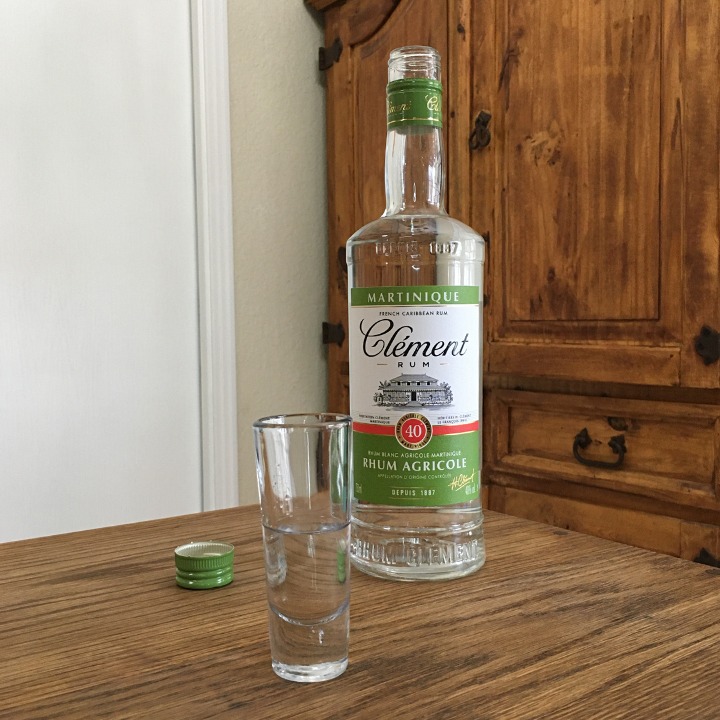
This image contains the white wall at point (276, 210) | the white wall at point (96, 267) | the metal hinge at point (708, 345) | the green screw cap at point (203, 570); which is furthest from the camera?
the white wall at point (276, 210)

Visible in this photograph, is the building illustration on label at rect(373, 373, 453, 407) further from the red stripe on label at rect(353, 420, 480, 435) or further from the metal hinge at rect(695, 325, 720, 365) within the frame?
the metal hinge at rect(695, 325, 720, 365)

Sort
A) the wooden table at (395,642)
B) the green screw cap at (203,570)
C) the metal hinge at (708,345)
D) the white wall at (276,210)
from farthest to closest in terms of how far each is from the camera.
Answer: the white wall at (276,210) → the metal hinge at (708,345) → the green screw cap at (203,570) → the wooden table at (395,642)

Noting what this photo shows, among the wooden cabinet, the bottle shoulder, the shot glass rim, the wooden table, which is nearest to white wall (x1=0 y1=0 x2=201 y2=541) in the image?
the wooden cabinet

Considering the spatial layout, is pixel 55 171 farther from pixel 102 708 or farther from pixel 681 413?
pixel 102 708

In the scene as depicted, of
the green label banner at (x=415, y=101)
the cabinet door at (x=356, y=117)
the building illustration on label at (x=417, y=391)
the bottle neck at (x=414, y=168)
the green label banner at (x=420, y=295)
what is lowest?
the building illustration on label at (x=417, y=391)

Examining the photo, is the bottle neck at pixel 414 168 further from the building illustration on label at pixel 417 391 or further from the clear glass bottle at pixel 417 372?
the building illustration on label at pixel 417 391

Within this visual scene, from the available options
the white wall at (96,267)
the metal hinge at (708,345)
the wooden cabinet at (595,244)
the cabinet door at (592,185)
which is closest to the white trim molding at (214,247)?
the white wall at (96,267)

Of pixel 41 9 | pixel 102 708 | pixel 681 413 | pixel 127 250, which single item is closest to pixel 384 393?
pixel 102 708
